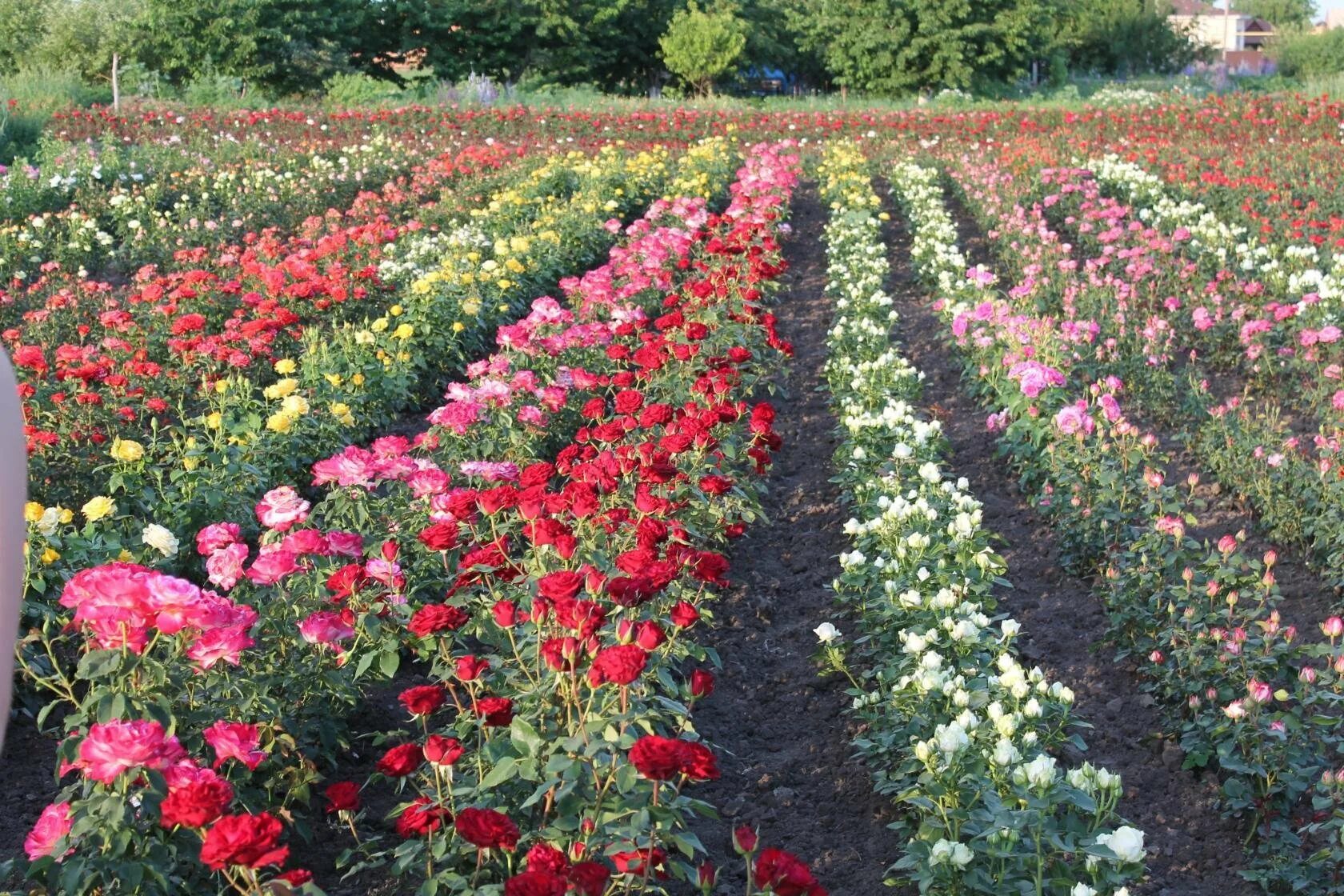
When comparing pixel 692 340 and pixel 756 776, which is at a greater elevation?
pixel 692 340

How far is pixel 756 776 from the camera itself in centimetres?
387

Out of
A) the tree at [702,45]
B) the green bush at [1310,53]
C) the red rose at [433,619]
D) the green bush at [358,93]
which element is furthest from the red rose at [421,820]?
the green bush at [1310,53]

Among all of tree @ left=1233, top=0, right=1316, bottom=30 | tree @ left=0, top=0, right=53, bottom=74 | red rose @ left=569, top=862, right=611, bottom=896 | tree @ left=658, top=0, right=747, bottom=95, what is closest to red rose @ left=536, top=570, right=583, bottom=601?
red rose @ left=569, top=862, right=611, bottom=896

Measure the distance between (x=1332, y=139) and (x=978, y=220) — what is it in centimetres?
589

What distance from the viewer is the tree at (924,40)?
1519 inches

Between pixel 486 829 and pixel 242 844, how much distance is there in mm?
393

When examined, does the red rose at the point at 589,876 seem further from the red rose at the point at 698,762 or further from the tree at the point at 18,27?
the tree at the point at 18,27

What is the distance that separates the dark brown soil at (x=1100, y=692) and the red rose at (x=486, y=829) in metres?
2.04

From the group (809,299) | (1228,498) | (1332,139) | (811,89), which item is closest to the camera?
(1228,498)

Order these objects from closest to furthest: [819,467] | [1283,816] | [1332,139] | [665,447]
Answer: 1. [1283,816]
2. [665,447]
3. [819,467]
4. [1332,139]

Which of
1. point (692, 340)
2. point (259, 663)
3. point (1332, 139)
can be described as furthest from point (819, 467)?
point (1332, 139)

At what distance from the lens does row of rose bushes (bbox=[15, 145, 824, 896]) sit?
236 cm

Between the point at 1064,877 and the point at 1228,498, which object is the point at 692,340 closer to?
the point at 1228,498

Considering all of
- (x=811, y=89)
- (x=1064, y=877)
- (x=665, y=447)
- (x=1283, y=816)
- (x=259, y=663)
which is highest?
(x=811, y=89)
